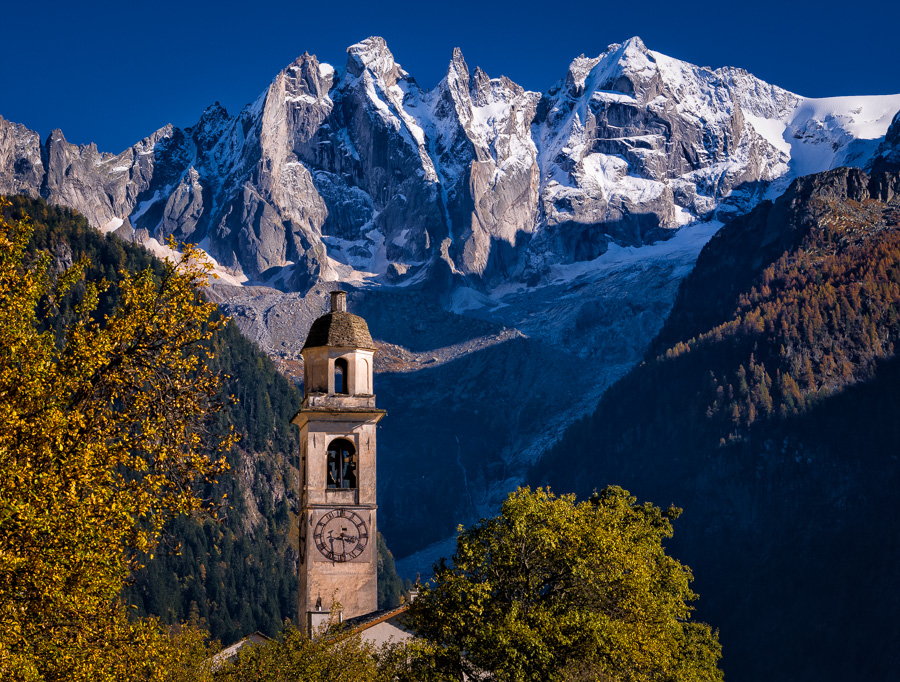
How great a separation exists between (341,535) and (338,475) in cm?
250

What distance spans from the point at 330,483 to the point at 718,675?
115 ft

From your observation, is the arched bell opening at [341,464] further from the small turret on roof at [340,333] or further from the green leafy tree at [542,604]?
the green leafy tree at [542,604]

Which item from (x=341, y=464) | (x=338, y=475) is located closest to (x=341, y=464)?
(x=341, y=464)

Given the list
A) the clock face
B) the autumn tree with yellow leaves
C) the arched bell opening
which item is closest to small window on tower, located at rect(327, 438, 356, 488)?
the arched bell opening

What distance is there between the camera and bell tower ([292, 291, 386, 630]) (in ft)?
155

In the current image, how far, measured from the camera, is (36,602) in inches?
782

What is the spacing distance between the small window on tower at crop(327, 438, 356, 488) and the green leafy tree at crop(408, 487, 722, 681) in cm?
684

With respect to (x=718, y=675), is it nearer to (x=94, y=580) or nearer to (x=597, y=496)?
(x=597, y=496)

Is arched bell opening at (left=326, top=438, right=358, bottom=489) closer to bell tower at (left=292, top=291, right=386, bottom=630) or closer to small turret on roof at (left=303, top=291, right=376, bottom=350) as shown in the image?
bell tower at (left=292, top=291, right=386, bottom=630)

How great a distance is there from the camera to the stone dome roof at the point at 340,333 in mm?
49281

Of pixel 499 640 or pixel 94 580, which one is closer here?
pixel 94 580

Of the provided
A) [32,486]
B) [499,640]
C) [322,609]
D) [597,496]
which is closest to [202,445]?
[32,486]

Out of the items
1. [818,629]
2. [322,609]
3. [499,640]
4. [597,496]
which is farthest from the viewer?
[818,629]

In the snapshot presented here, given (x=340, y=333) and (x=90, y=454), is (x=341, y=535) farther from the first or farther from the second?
(x=90, y=454)
